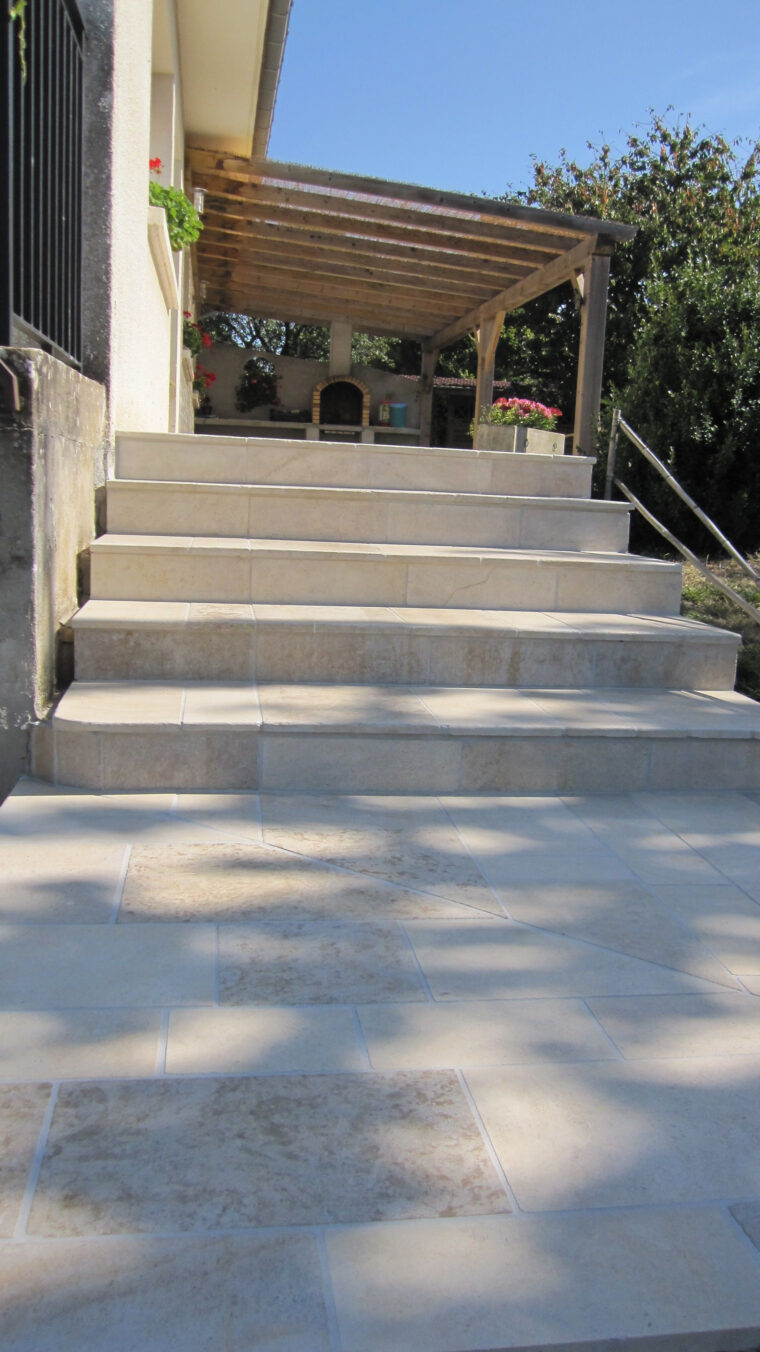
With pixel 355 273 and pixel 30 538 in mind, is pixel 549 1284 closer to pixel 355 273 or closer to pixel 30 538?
pixel 30 538

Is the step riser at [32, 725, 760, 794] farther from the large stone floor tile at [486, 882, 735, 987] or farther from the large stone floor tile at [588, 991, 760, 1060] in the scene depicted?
the large stone floor tile at [588, 991, 760, 1060]

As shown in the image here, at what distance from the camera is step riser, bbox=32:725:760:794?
9.88 ft

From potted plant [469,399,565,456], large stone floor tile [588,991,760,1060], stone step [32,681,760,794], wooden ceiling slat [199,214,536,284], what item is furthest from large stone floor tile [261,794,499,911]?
wooden ceiling slat [199,214,536,284]

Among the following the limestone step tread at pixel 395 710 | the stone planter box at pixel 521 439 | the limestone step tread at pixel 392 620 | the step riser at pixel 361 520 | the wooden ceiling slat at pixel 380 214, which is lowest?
the limestone step tread at pixel 395 710

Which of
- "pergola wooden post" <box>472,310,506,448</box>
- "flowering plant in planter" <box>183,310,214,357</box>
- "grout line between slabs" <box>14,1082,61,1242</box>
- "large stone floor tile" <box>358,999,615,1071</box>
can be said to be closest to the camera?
Answer: "grout line between slabs" <box>14,1082,61,1242</box>

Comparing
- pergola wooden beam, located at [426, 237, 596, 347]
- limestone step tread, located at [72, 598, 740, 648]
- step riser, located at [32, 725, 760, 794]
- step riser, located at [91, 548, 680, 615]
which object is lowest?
step riser, located at [32, 725, 760, 794]

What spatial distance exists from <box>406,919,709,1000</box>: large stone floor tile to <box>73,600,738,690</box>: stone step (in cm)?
150

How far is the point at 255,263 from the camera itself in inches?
433

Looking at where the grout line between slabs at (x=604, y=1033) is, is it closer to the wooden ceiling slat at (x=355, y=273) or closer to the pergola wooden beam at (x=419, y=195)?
the pergola wooden beam at (x=419, y=195)

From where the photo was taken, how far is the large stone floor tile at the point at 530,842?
2.64 m

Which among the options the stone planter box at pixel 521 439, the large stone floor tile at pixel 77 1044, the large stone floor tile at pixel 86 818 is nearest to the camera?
the large stone floor tile at pixel 77 1044

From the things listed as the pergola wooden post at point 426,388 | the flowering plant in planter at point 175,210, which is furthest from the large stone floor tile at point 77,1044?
the pergola wooden post at point 426,388

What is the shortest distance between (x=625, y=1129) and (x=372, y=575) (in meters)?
2.77

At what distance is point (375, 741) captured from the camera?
10.4 ft
